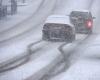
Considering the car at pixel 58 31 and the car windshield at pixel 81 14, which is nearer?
the car at pixel 58 31

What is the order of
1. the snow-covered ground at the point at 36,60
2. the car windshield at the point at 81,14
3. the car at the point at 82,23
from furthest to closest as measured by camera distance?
the car windshield at the point at 81,14
the car at the point at 82,23
the snow-covered ground at the point at 36,60

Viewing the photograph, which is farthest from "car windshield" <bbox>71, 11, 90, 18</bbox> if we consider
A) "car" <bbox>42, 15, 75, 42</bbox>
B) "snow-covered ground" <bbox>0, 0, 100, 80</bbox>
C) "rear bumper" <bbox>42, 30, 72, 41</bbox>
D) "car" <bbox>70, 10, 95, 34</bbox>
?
"rear bumper" <bbox>42, 30, 72, 41</bbox>

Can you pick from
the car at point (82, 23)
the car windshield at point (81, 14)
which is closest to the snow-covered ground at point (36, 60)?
the car at point (82, 23)

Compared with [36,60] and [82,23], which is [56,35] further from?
[36,60]

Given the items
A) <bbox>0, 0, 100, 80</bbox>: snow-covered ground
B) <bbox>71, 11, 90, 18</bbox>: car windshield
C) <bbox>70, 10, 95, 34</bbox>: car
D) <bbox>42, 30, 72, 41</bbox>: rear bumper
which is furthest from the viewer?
<bbox>71, 11, 90, 18</bbox>: car windshield

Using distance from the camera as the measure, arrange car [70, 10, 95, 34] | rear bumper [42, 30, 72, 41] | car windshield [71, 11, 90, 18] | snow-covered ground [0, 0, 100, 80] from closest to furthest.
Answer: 1. snow-covered ground [0, 0, 100, 80]
2. rear bumper [42, 30, 72, 41]
3. car [70, 10, 95, 34]
4. car windshield [71, 11, 90, 18]

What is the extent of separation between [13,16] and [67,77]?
82.8 ft

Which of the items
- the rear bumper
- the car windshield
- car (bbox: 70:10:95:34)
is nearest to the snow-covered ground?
the rear bumper

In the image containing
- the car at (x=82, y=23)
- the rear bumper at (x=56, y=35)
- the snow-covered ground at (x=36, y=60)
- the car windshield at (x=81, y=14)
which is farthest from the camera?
the car windshield at (x=81, y=14)

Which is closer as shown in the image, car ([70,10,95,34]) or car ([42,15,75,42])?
car ([42,15,75,42])

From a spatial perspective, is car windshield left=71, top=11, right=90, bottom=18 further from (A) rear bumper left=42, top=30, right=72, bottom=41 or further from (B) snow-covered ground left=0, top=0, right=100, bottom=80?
(A) rear bumper left=42, top=30, right=72, bottom=41

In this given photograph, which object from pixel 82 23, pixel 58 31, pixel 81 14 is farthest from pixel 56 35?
pixel 81 14

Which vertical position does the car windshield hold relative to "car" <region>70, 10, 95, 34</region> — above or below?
above

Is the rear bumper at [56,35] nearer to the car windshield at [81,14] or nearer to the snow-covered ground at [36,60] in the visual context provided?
the snow-covered ground at [36,60]
